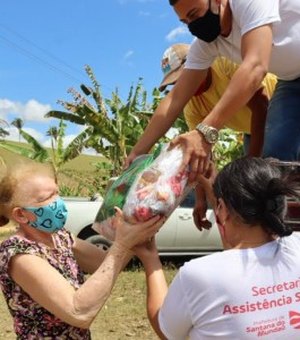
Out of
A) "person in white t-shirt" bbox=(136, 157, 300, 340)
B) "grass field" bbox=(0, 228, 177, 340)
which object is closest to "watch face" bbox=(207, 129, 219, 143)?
"person in white t-shirt" bbox=(136, 157, 300, 340)

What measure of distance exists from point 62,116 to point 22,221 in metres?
9.93

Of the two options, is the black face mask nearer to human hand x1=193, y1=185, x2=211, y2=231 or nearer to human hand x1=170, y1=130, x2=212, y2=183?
human hand x1=170, y1=130, x2=212, y2=183

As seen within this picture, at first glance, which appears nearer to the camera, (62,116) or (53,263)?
(53,263)

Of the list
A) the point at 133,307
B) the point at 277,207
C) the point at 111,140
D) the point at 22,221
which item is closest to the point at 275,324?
the point at 277,207

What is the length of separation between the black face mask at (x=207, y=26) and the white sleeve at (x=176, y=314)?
3.11 ft

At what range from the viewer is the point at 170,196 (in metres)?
1.78

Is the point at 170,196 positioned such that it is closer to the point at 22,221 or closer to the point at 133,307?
the point at 22,221

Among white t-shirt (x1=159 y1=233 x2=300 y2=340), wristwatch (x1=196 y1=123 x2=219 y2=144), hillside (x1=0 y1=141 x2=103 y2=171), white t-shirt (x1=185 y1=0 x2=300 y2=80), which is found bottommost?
hillside (x1=0 y1=141 x2=103 y2=171)

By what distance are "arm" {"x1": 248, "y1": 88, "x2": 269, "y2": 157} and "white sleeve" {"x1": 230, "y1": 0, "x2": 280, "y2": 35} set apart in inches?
21.5

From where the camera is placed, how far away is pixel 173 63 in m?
2.71

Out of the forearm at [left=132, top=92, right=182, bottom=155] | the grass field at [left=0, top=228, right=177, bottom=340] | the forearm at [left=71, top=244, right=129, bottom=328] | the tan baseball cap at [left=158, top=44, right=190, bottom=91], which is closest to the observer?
the forearm at [left=71, top=244, right=129, bottom=328]

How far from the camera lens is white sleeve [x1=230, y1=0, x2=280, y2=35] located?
6.38 feet

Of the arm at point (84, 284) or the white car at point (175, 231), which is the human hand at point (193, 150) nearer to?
the arm at point (84, 284)

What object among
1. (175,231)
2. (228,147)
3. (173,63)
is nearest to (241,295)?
(173,63)
